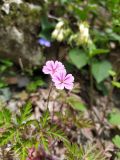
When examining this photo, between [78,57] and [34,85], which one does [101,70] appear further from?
[34,85]

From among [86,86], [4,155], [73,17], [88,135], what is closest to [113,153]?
[88,135]

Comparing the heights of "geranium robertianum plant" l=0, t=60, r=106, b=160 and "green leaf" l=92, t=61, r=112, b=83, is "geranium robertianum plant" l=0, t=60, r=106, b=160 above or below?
below

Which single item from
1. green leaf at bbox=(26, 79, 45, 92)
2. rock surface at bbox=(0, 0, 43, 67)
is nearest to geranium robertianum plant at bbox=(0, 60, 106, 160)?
green leaf at bbox=(26, 79, 45, 92)

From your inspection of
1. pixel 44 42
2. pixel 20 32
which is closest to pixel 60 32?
pixel 44 42

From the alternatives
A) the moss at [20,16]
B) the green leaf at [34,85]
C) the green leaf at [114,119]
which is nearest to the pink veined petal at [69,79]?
the green leaf at [114,119]

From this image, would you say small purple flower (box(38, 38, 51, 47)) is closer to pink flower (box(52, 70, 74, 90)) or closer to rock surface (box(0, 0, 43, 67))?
rock surface (box(0, 0, 43, 67))

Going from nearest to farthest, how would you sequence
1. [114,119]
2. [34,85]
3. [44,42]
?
[114,119], [34,85], [44,42]
